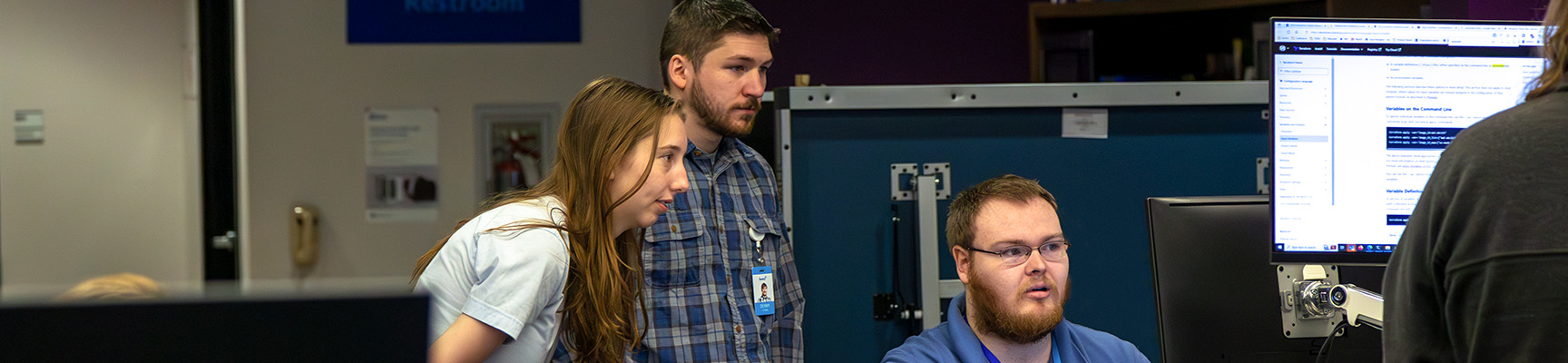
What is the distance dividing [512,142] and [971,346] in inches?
97.4

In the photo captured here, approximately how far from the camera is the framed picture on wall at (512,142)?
3.80 metres

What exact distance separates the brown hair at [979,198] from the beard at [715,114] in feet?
1.46

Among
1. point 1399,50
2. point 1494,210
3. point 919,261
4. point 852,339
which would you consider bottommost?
point 852,339

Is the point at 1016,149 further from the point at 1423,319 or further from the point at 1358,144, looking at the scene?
the point at 1423,319

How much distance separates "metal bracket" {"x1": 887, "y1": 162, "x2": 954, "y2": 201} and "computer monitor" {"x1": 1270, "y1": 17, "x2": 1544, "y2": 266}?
889mm

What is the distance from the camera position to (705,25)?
2.08m

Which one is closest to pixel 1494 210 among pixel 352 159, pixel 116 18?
pixel 352 159

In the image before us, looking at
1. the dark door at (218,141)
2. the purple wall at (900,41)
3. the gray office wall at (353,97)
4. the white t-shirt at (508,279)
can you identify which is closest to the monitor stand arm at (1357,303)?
the white t-shirt at (508,279)

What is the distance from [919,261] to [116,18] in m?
3.01

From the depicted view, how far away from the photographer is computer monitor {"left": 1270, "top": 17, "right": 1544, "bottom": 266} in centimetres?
141

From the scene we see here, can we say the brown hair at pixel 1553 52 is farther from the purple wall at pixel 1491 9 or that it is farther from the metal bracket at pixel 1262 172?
the metal bracket at pixel 1262 172

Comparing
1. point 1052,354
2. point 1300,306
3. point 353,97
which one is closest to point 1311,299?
point 1300,306

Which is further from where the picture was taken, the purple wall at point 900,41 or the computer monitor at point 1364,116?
the purple wall at point 900,41

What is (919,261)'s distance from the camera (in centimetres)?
223
